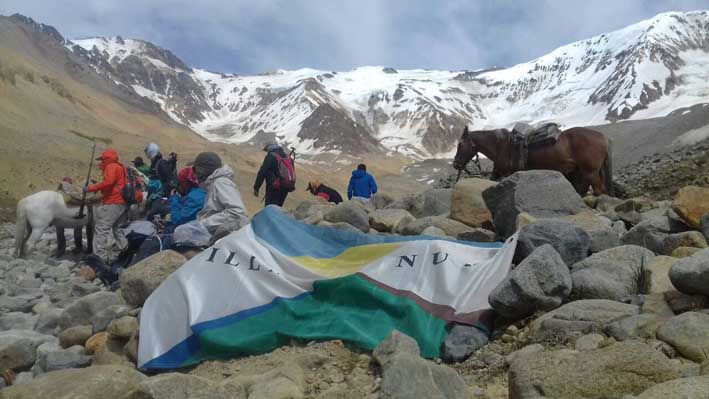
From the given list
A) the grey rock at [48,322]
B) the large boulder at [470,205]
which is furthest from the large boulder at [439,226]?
the grey rock at [48,322]

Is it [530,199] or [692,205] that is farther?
[530,199]

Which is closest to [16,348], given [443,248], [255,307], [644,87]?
[255,307]

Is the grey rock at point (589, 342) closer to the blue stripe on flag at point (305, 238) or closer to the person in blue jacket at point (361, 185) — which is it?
the blue stripe on flag at point (305, 238)

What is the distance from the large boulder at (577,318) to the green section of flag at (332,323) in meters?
0.68

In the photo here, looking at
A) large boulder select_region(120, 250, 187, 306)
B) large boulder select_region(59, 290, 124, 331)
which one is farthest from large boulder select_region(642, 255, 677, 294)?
large boulder select_region(59, 290, 124, 331)

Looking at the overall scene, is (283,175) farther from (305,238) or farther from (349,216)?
(305,238)

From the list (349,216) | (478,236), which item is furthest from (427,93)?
(478,236)

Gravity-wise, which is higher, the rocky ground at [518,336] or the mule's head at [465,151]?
the mule's head at [465,151]

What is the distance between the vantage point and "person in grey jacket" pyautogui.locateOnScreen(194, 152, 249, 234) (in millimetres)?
6723

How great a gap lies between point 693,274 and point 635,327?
505mm

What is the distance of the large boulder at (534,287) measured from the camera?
12.9 feet

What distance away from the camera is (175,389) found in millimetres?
2873

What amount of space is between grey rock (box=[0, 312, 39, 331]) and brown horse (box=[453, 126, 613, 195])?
6679mm

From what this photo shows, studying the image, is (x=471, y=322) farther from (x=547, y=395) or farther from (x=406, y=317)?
(x=547, y=395)
